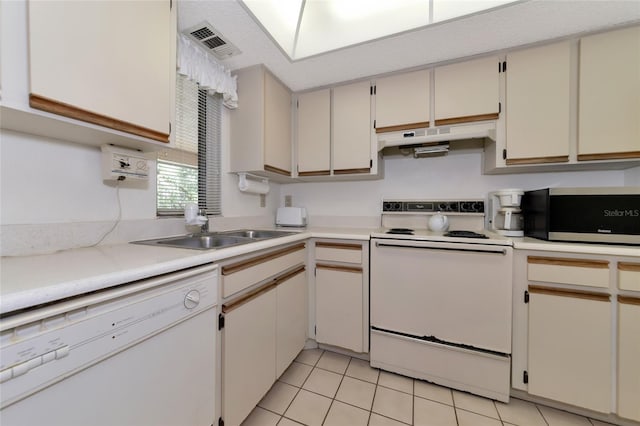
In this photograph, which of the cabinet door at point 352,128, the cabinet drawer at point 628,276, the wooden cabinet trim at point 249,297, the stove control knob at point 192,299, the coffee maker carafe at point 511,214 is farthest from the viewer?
the cabinet door at point 352,128

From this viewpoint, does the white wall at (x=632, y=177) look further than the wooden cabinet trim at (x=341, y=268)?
No

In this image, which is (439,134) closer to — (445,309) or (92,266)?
(445,309)

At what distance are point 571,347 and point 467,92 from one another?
5.51ft

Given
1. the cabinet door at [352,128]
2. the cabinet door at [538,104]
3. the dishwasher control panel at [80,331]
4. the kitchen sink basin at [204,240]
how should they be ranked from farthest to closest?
the cabinet door at [352,128] < the cabinet door at [538,104] < the kitchen sink basin at [204,240] < the dishwasher control panel at [80,331]

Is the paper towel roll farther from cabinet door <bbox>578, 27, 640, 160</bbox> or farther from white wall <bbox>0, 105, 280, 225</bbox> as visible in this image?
cabinet door <bbox>578, 27, 640, 160</bbox>

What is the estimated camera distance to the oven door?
144cm

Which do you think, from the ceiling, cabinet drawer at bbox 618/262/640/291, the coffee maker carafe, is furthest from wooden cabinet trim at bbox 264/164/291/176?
cabinet drawer at bbox 618/262/640/291

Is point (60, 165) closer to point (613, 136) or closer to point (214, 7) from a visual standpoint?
point (214, 7)

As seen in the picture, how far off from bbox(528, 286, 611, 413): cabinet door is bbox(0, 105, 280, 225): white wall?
2306 mm

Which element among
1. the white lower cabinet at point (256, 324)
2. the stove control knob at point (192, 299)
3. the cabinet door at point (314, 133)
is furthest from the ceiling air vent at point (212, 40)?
the stove control knob at point (192, 299)

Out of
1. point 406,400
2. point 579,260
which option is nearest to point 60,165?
point 406,400

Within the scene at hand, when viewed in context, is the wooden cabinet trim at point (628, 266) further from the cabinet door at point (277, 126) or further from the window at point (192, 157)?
the window at point (192, 157)

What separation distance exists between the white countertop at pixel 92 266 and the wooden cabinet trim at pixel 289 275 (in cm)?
29

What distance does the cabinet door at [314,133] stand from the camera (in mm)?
2121
